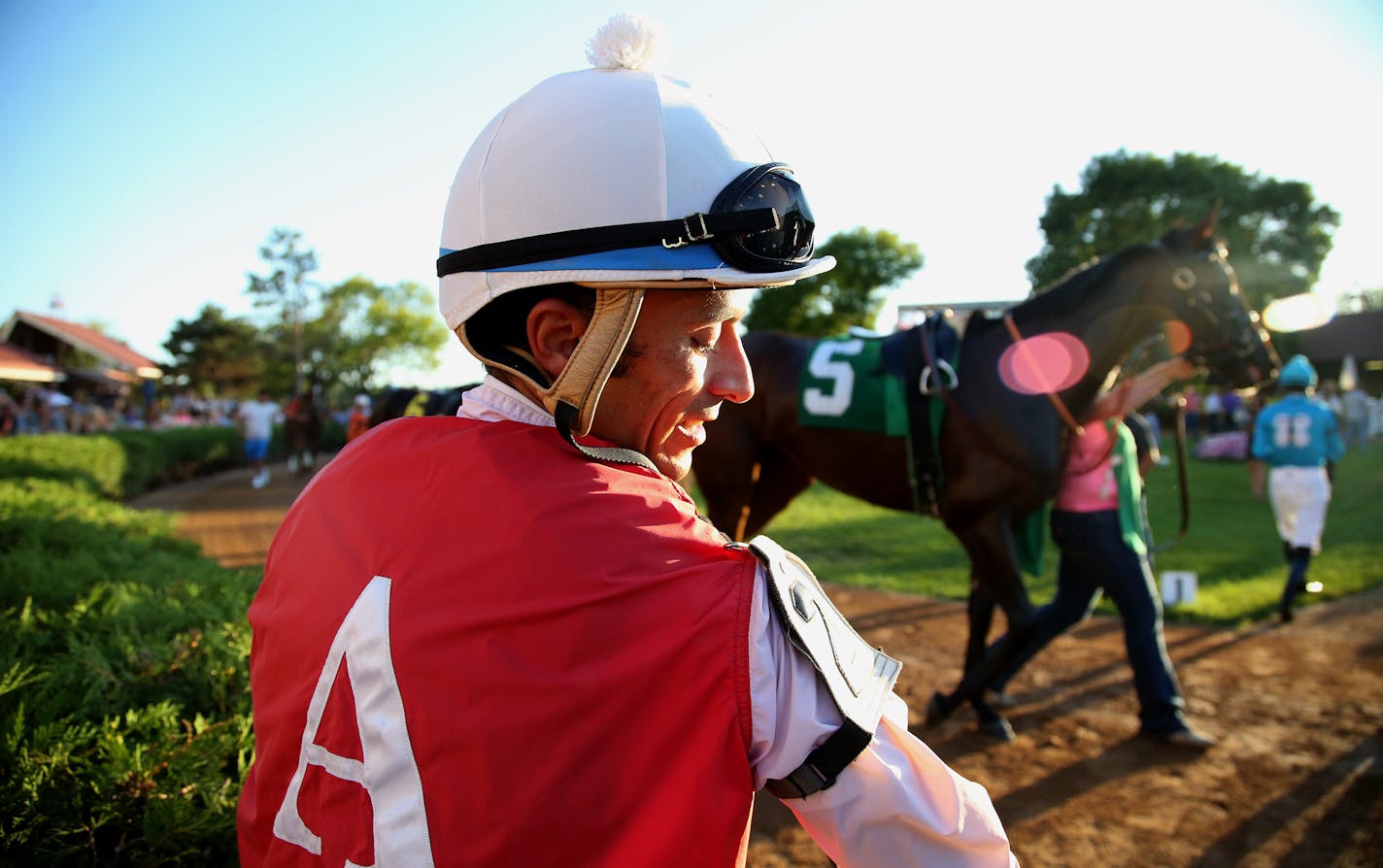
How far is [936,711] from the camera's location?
4.30 m

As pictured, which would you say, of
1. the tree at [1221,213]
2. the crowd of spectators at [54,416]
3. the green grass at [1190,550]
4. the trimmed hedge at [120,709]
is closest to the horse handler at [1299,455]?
the green grass at [1190,550]

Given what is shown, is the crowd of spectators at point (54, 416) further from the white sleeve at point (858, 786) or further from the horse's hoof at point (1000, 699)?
the white sleeve at point (858, 786)

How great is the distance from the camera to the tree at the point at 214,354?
52.2 m

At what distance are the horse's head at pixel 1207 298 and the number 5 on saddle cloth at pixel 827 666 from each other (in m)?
4.05

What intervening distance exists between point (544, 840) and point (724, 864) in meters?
0.21

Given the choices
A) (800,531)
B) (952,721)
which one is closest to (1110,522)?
(952,721)

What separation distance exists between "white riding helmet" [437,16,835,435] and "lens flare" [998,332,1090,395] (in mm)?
3214

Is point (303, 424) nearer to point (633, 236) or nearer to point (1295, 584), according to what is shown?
point (1295, 584)

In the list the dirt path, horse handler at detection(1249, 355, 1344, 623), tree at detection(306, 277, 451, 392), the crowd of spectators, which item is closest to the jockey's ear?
the dirt path

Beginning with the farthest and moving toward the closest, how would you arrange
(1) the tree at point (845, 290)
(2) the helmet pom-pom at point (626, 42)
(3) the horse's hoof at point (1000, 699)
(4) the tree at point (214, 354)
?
(4) the tree at point (214, 354)
(1) the tree at point (845, 290)
(3) the horse's hoof at point (1000, 699)
(2) the helmet pom-pom at point (626, 42)

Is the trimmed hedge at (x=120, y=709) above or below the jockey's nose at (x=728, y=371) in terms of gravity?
below

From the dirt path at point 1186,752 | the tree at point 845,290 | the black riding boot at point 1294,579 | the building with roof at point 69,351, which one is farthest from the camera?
the building with roof at point 69,351

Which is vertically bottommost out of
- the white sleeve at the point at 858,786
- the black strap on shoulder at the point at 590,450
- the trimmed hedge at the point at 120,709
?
the trimmed hedge at the point at 120,709

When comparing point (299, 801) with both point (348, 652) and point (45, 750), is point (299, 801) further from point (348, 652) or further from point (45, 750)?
point (45, 750)
